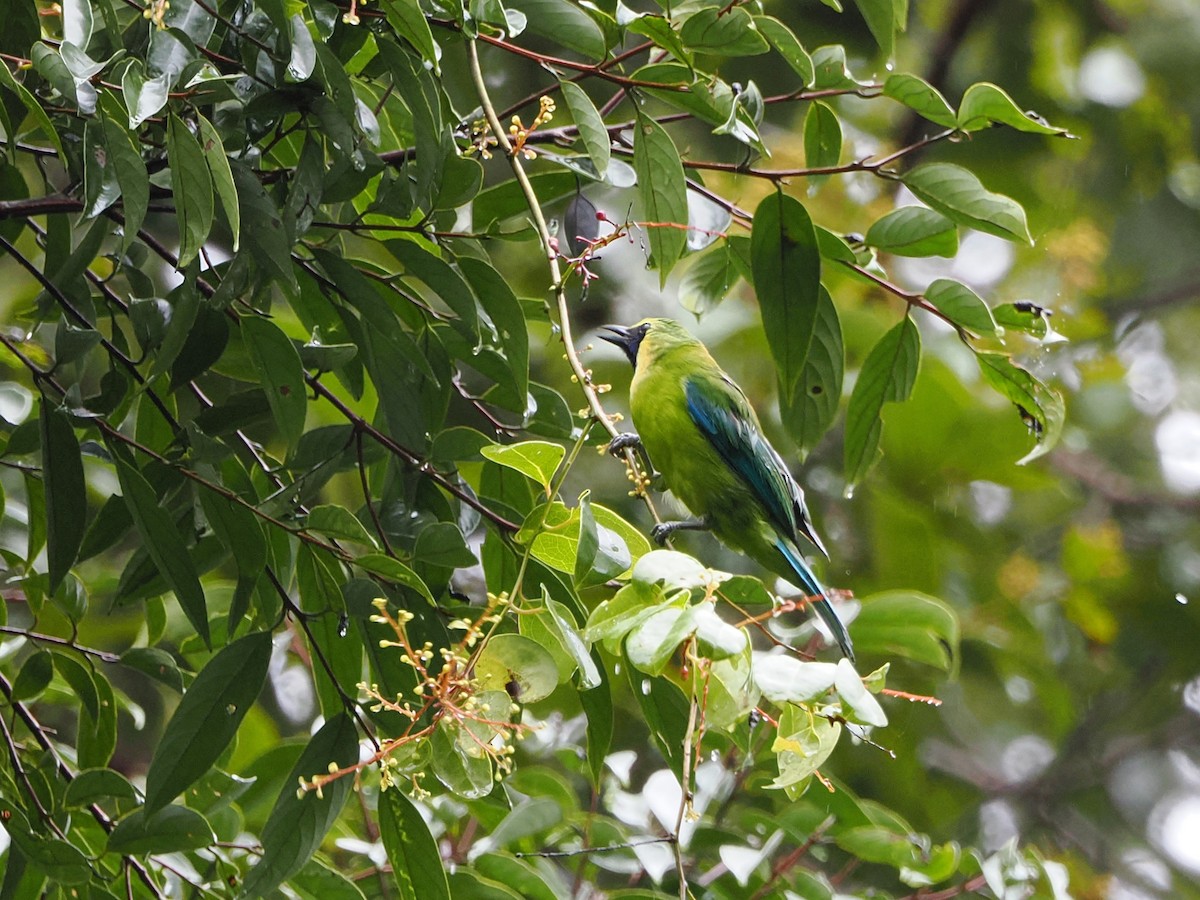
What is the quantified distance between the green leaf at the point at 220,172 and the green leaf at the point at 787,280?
679mm

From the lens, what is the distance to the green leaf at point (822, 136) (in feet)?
6.42

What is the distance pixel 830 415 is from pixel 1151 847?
16.9 feet

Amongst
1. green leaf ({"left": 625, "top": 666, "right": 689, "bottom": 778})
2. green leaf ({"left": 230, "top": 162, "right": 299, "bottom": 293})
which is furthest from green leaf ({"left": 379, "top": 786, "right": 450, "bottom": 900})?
green leaf ({"left": 230, "top": 162, "right": 299, "bottom": 293})

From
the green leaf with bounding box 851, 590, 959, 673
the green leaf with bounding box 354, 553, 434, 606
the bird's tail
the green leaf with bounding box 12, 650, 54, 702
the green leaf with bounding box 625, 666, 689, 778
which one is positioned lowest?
the green leaf with bounding box 851, 590, 959, 673

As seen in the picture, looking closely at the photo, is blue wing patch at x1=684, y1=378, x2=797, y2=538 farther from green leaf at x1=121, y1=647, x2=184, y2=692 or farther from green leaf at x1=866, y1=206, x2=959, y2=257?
green leaf at x1=121, y1=647, x2=184, y2=692

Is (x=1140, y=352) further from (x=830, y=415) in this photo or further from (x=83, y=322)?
(x=83, y=322)

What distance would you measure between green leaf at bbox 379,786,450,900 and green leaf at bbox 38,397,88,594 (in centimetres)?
50

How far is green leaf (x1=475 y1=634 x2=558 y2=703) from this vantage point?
4.17 ft

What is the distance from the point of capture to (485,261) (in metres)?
1.79

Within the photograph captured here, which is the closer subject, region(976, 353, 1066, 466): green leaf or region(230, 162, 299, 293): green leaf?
region(230, 162, 299, 293): green leaf

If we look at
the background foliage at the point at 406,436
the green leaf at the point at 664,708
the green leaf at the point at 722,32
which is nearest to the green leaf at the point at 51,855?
the background foliage at the point at 406,436

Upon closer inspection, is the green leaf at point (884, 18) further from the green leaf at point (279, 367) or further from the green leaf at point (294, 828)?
the green leaf at point (294, 828)

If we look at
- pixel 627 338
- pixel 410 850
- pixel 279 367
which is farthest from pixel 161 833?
pixel 627 338

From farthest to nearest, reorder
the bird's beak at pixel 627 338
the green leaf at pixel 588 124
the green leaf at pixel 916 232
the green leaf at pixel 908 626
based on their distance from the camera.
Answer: the bird's beak at pixel 627 338
the green leaf at pixel 908 626
the green leaf at pixel 916 232
the green leaf at pixel 588 124
